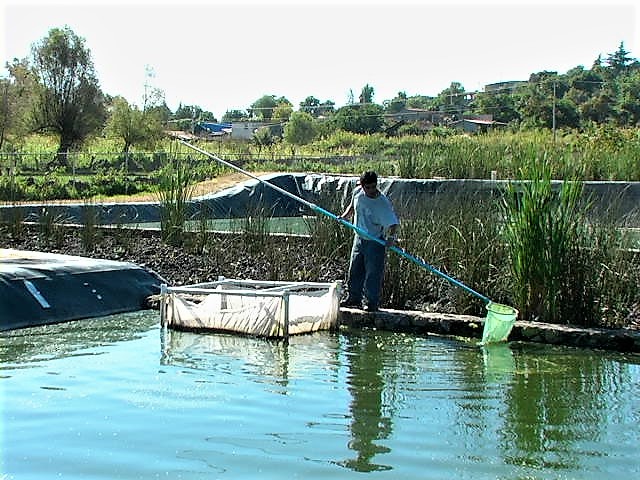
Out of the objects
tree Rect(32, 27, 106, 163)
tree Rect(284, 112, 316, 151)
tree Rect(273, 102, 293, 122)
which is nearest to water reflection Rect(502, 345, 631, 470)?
tree Rect(32, 27, 106, 163)

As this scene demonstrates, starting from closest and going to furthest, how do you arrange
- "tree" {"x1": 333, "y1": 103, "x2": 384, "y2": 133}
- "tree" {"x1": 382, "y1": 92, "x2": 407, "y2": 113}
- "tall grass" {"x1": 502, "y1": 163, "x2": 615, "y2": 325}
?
"tall grass" {"x1": 502, "y1": 163, "x2": 615, "y2": 325}, "tree" {"x1": 333, "y1": 103, "x2": 384, "y2": 133}, "tree" {"x1": 382, "y1": 92, "x2": 407, "y2": 113}

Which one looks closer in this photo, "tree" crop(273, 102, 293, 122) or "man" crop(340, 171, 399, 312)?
"man" crop(340, 171, 399, 312)

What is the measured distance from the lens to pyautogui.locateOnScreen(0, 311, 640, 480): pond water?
4523mm

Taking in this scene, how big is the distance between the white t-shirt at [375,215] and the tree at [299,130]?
127ft

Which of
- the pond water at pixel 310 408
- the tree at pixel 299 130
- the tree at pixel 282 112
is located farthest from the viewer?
the tree at pixel 282 112

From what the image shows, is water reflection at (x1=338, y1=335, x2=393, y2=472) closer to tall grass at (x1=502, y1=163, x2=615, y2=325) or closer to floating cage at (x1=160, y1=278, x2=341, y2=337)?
floating cage at (x1=160, y1=278, x2=341, y2=337)

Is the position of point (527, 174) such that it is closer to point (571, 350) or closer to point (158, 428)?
point (571, 350)

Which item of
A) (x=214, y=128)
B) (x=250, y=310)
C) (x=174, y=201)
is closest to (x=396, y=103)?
(x=214, y=128)

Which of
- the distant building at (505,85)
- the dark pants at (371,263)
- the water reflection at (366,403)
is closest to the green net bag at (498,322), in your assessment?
the water reflection at (366,403)

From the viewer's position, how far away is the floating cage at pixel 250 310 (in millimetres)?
7656

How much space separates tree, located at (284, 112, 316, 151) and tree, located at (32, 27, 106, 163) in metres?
13.7

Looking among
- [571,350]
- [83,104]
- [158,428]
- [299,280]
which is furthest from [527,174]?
[83,104]

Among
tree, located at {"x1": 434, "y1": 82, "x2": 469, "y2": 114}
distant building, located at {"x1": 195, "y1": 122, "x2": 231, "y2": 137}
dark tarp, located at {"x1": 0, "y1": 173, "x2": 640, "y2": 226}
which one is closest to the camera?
dark tarp, located at {"x1": 0, "y1": 173, "x2": 640, "y2": 226}

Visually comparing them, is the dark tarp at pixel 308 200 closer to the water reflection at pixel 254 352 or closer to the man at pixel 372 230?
the man at pixel 372 230
